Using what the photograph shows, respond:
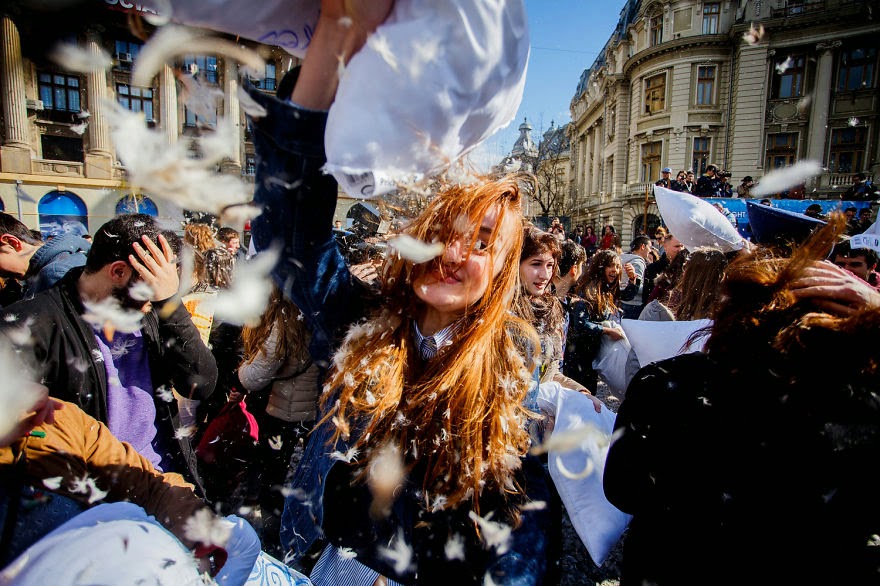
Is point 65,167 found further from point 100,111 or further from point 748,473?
point 748,473

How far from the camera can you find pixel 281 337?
2359 millimetres

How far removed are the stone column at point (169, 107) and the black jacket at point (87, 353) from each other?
1.19 m

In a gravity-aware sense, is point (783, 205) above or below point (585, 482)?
above

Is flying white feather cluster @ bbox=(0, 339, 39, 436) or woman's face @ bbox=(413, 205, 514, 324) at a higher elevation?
woman's face @ bbox=(413, 205, 514, 324)

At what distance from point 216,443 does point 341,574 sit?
5.11 ft

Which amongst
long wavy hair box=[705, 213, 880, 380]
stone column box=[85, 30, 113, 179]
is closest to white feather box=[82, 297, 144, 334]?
stone column box=[85, 30, 113, 179]

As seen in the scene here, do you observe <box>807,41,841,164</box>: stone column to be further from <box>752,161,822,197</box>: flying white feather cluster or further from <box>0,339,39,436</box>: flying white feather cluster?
<box>0,339,39,436</box>: flying white feather cluster

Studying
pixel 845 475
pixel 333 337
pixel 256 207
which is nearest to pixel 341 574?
pixel 333 337

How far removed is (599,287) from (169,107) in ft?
12.5

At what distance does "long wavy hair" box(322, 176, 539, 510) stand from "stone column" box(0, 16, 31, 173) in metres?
0.91

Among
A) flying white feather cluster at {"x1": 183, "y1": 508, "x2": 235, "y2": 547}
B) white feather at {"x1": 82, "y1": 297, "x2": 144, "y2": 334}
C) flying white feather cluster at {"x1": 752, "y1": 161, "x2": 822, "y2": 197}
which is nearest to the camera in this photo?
flying white feather cluster at {"x1": 183, "y1": 508, "x2": 235, "y2": 547}

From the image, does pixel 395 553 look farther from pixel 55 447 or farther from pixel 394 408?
pixel 55 447

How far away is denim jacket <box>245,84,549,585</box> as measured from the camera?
2.53ft

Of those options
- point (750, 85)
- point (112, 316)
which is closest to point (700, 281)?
point (112, 316)
